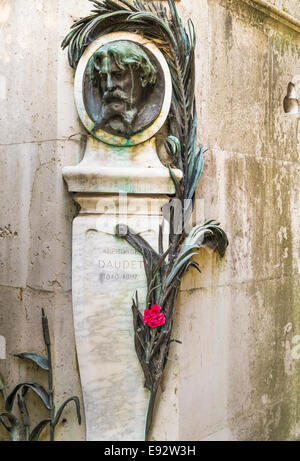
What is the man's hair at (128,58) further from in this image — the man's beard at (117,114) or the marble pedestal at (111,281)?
the marble pedestal at (111,281)

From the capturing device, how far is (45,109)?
8.97ft

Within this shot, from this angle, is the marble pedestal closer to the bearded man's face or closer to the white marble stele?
the white marble stele

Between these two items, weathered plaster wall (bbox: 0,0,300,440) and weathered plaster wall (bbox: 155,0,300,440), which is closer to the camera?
weathered plaster wall (bbox: 0,0,300,440)

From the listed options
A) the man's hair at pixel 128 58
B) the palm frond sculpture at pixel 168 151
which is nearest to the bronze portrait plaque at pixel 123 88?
the man's hair at pixel 128 58

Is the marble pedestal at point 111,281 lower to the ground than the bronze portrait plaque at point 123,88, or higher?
lower

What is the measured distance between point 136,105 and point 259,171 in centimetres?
128

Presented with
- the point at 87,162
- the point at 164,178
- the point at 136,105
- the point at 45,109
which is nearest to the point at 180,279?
the point at 164,178

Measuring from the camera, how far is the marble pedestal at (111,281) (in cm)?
267

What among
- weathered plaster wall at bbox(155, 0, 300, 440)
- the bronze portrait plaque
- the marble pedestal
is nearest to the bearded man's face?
the bronze portrait plaque

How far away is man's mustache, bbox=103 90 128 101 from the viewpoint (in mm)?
2609

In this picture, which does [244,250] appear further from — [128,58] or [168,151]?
[128,58]

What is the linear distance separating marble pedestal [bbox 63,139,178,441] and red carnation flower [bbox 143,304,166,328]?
0.10 metres

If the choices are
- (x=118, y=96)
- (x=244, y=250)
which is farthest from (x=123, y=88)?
(x=244, y=250)
